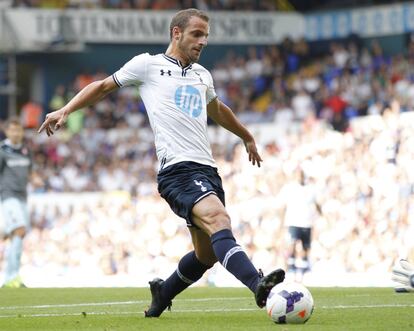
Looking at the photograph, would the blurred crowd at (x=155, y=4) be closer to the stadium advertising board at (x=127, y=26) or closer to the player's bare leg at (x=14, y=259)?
the stadium advertising board at (x=127, y=26)

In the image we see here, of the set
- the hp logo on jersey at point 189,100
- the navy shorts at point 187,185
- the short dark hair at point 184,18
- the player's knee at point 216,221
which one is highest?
the short dark hair at point 184,18

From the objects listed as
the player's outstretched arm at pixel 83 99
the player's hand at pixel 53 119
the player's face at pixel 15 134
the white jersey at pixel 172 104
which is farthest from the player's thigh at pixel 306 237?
the player's hand at pixel 53 119

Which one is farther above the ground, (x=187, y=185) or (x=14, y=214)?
(x=187, y=185)

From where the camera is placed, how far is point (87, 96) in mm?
9867

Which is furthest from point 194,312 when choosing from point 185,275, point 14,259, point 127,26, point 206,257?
point 127,26

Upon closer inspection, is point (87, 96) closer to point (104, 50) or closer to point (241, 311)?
point (241, 311)

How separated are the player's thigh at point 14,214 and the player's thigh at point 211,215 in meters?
7.87

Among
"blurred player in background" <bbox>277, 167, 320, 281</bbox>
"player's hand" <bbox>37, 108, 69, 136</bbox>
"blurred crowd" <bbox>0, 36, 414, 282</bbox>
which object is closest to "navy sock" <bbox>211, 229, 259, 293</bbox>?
"player's hand" <bbox>37, 108, 69, 136</bbox>

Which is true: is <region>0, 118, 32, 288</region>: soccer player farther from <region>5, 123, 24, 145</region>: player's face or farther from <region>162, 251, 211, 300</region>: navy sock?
<region>162, 251, 211, 300</region>: navy sock

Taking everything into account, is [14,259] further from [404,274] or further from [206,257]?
[404,274]

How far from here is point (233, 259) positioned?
9.23 m

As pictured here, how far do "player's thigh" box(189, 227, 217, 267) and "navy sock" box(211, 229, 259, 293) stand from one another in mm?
553

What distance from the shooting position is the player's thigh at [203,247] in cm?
995

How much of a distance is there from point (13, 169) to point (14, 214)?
61 cm
